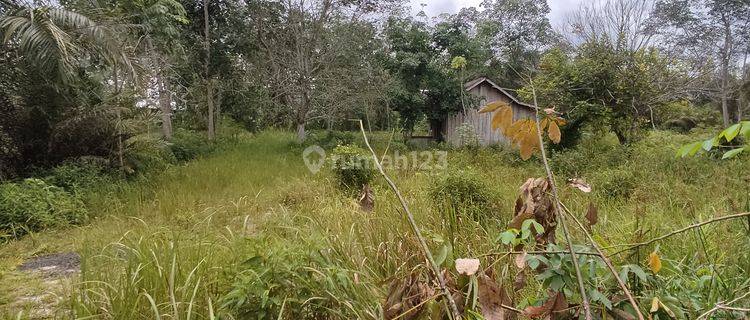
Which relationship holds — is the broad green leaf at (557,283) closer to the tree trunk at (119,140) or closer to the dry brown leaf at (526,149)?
the dry brown leaf at (526,149)

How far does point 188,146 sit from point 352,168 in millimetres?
6809

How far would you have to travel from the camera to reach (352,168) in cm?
544

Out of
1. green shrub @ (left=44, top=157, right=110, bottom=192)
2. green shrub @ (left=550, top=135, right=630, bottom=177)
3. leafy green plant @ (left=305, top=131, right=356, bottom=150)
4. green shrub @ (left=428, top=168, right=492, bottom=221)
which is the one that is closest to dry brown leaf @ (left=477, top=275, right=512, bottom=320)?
green shrub @ (left=428, top=168, right=492, bottom=221)

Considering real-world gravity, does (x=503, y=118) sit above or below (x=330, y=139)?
above

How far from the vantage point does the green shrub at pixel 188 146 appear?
9.84m

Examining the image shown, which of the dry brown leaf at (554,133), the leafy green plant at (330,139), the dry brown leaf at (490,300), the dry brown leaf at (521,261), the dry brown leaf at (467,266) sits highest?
the dry brown leaf at (554,133)

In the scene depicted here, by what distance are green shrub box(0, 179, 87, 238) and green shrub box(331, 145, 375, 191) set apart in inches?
120

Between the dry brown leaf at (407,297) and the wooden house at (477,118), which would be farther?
the wooden house at (477,118)

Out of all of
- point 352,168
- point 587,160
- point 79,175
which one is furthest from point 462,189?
point 79,175

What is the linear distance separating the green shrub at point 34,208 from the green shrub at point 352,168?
9.99ft

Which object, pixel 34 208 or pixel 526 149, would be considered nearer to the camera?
pixel 526 149

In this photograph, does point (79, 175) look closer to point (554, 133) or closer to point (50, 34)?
point (50, 34)

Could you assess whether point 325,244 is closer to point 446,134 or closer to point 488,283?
point 488,283

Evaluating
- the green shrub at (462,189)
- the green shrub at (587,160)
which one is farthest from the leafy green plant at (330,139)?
the green shrub at (462,189)
